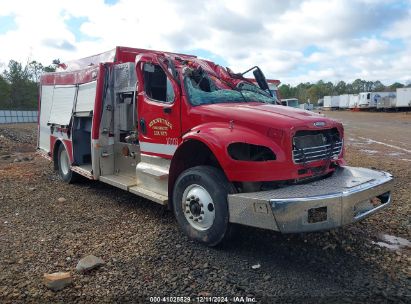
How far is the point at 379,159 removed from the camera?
11.2 meters

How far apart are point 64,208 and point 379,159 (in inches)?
340

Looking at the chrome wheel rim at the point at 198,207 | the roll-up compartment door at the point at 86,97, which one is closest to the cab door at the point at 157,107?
the chrome wheel rim at the point at 198,207

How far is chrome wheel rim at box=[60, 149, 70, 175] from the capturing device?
8.50 meters

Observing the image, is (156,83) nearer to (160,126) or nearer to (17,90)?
(160,126)

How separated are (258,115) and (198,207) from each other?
1266 millimetres

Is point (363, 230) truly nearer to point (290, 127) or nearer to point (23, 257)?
point (290, 127)

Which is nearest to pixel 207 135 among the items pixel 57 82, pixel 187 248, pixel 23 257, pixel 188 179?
pixel 188 179

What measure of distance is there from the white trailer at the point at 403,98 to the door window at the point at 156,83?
158ft

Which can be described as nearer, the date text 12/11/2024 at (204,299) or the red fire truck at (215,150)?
the date text 12/11/2024 at (204,299)

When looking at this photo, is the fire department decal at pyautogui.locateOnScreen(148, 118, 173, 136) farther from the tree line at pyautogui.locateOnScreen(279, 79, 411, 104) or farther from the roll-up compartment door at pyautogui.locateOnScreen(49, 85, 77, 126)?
the tree line at pyautogui.locateOnScreen(279, 79, 411, 104)

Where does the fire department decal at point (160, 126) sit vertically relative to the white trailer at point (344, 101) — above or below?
below

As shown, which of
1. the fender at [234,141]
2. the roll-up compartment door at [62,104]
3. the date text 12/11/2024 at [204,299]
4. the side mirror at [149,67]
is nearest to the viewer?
the date text 12/11/2024 at [204,299]

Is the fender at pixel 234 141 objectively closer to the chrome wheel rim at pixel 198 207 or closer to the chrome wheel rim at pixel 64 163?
the chrome wheel rim at pixel 198 207

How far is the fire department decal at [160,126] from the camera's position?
5.46m
